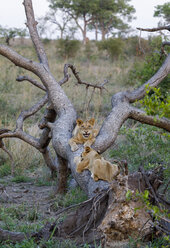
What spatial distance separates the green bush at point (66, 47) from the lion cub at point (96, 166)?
654 inches

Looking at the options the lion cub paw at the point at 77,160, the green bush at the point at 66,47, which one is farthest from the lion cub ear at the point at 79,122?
the green bush at the point at 66,47

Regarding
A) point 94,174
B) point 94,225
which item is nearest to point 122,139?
point 94,174

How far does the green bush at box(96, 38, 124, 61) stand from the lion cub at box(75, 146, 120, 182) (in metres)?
16.8

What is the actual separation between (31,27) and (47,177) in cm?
269

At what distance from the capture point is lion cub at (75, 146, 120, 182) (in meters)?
3.58

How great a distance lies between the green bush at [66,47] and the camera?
65.8 ft

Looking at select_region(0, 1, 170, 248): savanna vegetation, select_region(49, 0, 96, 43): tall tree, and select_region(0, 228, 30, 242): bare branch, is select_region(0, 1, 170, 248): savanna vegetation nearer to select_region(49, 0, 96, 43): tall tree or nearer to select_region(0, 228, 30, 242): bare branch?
select_region(0, 228, 30, 242): bare branch

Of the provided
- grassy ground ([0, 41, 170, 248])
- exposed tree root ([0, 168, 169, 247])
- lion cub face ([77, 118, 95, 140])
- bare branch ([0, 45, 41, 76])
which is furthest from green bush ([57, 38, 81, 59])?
exposed tree root ([0, 168, 169, 247])

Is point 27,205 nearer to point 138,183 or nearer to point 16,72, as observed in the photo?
point 138,183

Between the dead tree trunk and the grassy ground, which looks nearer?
the grassy ground

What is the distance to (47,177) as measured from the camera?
6305 millimetres

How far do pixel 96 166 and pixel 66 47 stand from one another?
17231mm

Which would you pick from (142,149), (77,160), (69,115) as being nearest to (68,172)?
(69,115)

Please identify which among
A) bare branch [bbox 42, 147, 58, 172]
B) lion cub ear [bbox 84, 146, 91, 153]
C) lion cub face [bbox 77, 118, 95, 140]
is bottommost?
bare branch [bbox 42, 147, 58, 172]
